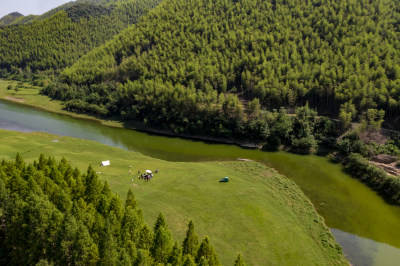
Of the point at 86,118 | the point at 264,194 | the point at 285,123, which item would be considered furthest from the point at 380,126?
the point at 86,118

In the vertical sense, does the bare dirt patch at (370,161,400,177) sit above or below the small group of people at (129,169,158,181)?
above

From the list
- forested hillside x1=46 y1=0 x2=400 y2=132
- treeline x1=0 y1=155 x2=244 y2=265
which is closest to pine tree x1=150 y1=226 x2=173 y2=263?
treeline x1=0 y1=155 x2=244 y2=265

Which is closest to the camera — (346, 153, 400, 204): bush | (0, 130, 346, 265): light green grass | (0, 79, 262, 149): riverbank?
(0, 130, 346, 265): light green grass

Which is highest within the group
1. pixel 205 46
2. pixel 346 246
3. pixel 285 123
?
pixel 205 46

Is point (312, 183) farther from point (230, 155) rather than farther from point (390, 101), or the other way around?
point (390, 101)

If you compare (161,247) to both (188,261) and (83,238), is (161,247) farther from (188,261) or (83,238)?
(83,238)

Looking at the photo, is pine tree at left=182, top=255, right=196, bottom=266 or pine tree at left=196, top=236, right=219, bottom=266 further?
pine tree at left=196, top=236, right=219, bottom=266

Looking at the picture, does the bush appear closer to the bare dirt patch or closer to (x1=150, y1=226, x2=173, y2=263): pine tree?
the bare dirt patch
